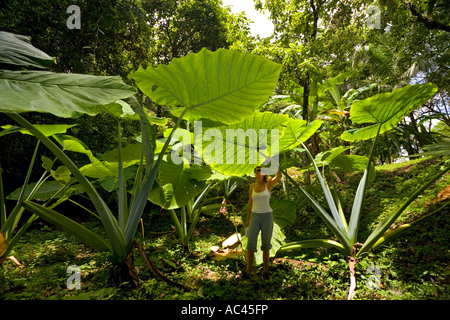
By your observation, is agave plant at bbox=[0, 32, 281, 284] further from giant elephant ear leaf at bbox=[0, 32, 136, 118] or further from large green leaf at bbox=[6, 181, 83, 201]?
large green leaf at bbox=[6, 181, 83, 201]

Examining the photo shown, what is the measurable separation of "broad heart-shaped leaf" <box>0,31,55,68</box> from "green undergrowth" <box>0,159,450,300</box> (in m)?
1.16

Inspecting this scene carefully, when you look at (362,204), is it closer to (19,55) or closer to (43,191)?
(19,55)

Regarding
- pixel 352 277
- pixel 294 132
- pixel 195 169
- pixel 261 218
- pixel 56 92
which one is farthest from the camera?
pixel 195 169

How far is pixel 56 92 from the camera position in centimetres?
102

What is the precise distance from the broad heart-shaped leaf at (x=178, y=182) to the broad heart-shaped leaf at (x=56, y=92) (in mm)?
1116

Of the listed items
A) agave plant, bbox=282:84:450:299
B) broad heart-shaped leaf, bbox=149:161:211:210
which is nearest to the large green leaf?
broad heart-shaped leaf, bbox=149:161:211:210

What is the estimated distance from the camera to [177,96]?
5.51ft

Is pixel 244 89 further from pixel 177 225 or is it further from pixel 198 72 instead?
pixel 177 225

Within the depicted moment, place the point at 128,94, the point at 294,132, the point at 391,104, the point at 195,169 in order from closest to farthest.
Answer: the point at 128,94, the point at 391,104, the point at 294,132, the point at 195,169

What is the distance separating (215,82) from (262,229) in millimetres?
1191

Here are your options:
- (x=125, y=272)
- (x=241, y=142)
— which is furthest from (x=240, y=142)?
(x=125, y=272)

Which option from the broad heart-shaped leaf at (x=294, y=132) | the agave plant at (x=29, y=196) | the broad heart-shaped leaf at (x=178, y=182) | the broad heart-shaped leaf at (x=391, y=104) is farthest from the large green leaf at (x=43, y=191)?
the broad heart-shaped leaf at (x=391, y=104)
